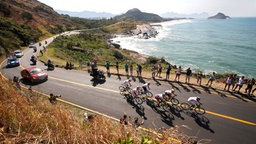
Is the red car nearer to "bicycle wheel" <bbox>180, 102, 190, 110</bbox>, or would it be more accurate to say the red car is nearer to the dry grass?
"bicycle wheel" <bbox>180, 102, 190, 110</bbox>

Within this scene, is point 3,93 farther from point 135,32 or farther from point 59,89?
point 135,32

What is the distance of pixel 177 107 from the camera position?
14.5m

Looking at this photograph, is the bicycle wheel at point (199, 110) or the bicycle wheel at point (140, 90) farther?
the bicycle wheel at point (140, 90)

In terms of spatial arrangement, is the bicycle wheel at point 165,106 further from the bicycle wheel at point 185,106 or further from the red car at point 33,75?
the red car at point 33,75

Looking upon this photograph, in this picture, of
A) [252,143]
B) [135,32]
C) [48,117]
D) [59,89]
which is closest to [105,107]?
[59,89]

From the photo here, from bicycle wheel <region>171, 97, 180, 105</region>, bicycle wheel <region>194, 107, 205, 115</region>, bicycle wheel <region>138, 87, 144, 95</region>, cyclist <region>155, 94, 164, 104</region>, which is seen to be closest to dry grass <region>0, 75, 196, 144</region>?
bicycle wheel <region>194, 107, 205, 115</region>

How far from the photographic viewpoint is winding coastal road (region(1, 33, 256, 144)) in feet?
37.4

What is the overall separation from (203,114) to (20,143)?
1231cm

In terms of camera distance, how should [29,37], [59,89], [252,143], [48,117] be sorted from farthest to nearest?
[29,37]
[59,89]
[252,143]
[48,117]

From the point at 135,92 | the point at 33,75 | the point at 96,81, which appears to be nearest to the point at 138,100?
the point at 135,92

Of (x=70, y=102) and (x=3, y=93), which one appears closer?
(x=3, y=93)

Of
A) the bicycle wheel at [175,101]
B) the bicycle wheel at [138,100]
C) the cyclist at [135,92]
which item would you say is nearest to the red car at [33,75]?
the cyclist at [135,92]

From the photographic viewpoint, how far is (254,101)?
48.6 ft

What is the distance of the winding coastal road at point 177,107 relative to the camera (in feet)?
37.4
